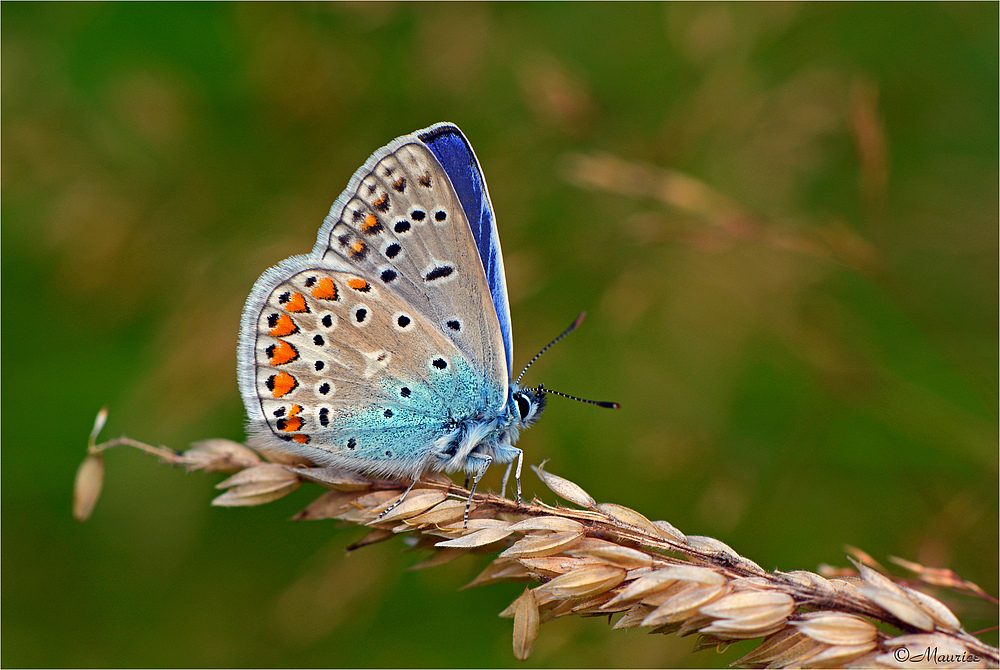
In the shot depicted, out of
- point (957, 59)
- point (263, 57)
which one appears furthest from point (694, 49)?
point (263, 57)

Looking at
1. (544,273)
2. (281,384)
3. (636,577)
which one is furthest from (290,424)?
(544,273)


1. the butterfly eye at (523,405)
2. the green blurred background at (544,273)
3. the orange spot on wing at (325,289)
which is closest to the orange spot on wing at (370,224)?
the orange spot on wing at (325,289)

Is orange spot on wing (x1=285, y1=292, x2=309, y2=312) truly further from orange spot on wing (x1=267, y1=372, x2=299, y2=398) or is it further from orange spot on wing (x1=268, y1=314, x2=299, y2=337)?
orange spot on wing (x1=267, y1=372, x2=299, y2=398)

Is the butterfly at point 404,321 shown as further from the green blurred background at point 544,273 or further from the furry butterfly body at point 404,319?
the green blurred background at point 544,273

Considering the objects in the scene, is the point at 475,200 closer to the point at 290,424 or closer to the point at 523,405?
the point at 523,405

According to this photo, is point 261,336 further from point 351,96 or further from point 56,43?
point 56,43

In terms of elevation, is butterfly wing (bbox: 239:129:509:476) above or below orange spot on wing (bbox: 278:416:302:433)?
above

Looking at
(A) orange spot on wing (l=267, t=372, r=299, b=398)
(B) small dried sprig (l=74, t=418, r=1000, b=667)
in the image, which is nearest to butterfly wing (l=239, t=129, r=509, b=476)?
(A) orange spot on wing (l=267, t=372, r=299, b=398)
